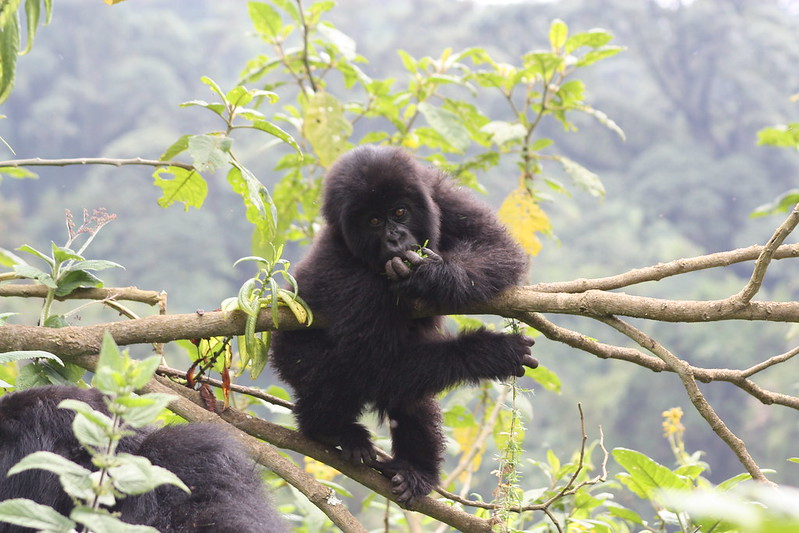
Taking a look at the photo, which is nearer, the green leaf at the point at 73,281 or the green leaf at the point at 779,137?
the green leaf at the point at 73,281

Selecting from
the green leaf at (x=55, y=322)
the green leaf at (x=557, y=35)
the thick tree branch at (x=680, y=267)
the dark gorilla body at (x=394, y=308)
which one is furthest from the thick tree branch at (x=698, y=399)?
the green leaf at (x=557, y=35)

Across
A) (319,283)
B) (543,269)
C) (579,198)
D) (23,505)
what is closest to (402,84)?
(579,198)

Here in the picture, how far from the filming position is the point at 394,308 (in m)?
3.00

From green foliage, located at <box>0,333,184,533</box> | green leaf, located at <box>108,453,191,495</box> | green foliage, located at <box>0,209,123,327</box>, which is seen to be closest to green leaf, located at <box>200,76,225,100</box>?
green foliage, located at <box>0,209,123,327</box>

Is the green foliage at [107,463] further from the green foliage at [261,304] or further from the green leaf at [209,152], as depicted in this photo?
the green leaf at [209,152]

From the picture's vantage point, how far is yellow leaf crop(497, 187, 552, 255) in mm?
4418

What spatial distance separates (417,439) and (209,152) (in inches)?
52.1

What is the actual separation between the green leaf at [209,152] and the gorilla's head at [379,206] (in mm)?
556

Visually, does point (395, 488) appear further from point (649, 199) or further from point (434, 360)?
point (649, 199)

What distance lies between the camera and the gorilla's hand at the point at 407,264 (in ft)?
9.23

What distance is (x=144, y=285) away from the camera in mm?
17359

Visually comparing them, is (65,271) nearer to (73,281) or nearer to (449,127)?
(73,281)

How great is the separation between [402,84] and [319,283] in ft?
67.3

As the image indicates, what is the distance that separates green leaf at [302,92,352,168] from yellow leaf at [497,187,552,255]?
0.94m
